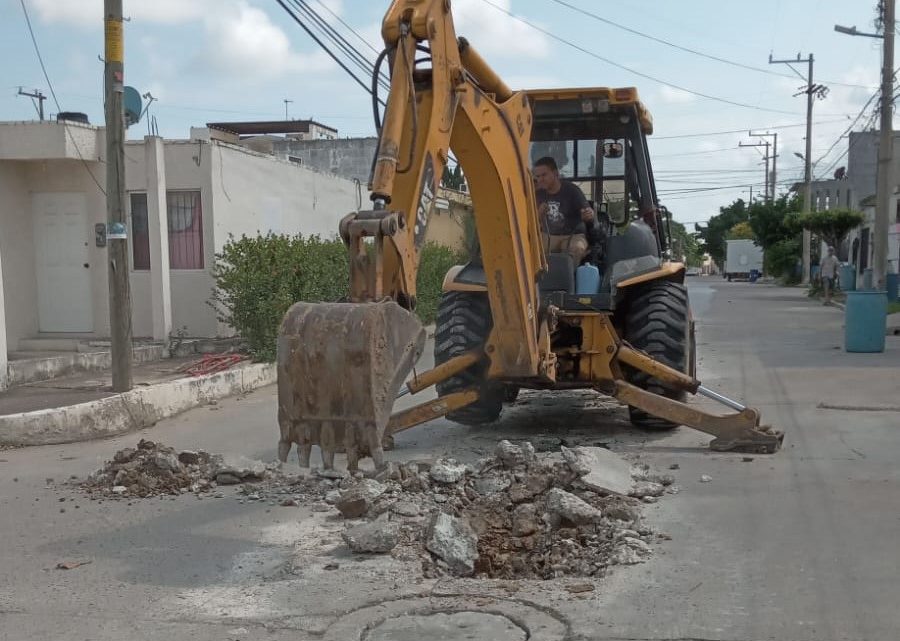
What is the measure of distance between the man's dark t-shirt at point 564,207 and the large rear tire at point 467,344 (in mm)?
917

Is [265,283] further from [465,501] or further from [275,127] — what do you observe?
[275,127]

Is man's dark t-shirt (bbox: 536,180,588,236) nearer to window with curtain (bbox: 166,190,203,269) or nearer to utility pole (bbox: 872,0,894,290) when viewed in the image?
window with curtain (bbox: 166,190,203,269)

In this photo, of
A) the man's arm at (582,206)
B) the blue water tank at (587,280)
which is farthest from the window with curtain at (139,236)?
the blue water tank at (587,280)

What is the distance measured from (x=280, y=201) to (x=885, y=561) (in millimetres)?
13398

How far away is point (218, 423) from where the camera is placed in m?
9.41

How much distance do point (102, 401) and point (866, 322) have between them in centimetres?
1132

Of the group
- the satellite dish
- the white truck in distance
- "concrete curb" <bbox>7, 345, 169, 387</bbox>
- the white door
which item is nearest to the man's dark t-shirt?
the satellite dish

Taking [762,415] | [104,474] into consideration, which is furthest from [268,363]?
[762,415]

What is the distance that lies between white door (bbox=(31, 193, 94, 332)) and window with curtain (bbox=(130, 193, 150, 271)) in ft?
2.24

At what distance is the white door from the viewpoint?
13922 mm

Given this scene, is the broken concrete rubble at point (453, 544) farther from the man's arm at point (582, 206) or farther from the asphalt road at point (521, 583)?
the man's arm at point (582, 206)

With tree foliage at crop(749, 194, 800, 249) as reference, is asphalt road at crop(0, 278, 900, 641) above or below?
below

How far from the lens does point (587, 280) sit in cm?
786

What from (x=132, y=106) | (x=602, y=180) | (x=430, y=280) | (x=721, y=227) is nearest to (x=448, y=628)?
(x=602, y=180)
